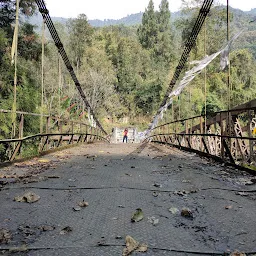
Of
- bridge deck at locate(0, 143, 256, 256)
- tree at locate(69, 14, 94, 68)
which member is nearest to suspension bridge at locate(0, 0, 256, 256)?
bridge deck at locate(0, 143, 256, 256)

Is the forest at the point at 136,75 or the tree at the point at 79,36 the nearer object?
the forest at the point at 136,75

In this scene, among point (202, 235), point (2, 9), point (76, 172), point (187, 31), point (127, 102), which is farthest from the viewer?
point (127, 102)

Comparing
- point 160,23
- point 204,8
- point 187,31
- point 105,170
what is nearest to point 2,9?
point 204,8

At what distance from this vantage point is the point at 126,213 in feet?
7.84

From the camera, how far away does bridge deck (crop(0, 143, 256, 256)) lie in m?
1.81

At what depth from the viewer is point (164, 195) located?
2986mm

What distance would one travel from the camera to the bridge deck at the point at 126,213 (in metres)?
1.81

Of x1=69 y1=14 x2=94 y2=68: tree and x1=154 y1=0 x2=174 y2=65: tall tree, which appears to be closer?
x1=69 y1=14 x2=94 y2=68: tree

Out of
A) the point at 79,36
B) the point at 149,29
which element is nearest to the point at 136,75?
the point at 79,36

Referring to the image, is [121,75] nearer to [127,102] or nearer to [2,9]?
[127,102]

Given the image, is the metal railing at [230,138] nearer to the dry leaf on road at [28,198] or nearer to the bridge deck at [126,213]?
the bridge deck at [126,213]

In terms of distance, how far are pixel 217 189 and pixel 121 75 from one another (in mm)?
39382

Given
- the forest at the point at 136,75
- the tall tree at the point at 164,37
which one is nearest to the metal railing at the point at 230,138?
the forest at the point at 136,75

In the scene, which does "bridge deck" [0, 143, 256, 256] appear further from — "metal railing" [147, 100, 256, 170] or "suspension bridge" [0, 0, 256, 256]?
"metal railing" [147, 100, 256, 170]
